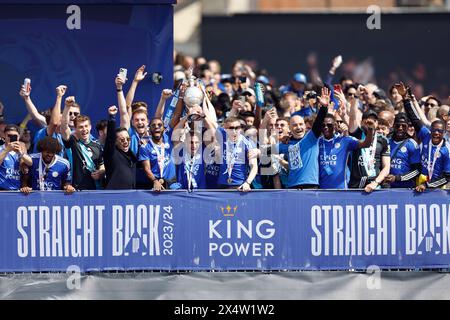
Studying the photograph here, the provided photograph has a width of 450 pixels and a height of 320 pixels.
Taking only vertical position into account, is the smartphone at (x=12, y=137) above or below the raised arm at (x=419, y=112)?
below

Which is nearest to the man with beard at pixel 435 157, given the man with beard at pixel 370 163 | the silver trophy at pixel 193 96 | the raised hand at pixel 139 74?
the man with beard at pixel 370 163

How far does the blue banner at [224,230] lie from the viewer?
14.9m

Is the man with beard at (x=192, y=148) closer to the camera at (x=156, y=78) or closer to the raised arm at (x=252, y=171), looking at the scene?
the raised arm at (x=252, y=171)

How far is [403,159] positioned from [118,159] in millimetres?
3781

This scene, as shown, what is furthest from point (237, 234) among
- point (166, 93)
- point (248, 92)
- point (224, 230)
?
point (248, 92)

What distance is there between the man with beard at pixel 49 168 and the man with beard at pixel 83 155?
224 mm

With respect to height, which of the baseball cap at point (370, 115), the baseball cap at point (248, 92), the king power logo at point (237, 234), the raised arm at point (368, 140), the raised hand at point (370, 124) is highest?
the baseball cap at point (248, 92)

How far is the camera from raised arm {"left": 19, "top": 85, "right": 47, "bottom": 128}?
16562 mm

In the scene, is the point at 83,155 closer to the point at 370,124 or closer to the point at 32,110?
the point at 32,110

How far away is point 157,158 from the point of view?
1582 cm

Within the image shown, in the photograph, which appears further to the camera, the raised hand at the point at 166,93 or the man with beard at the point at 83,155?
the raised hand at the point at 166,93

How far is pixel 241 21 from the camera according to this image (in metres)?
34.1

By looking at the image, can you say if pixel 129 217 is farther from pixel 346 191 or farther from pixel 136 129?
pixel 346 191

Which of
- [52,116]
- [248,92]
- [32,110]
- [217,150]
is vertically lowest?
[217,150]
